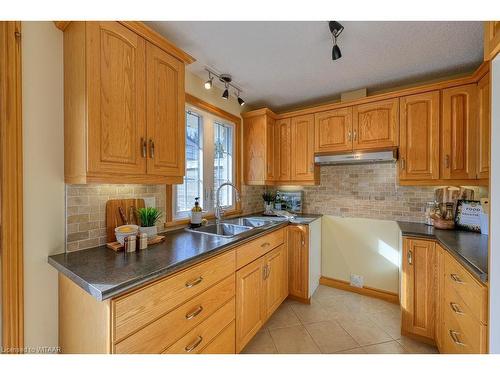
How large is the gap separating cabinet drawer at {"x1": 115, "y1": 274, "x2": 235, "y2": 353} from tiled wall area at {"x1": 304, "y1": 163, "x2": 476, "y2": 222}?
1869 millimetres

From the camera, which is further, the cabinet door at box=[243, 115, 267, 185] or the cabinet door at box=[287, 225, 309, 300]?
the cabinet door at box=[243, 115, 267, 185]

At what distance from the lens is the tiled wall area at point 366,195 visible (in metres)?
2.31

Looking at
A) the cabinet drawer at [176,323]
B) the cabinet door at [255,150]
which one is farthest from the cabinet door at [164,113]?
the cabinet door at [255,150]

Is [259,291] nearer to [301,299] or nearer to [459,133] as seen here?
[301,299]

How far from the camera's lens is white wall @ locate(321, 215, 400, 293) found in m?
2.41

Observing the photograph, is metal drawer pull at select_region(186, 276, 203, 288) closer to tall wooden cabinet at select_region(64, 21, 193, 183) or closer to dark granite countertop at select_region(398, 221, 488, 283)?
tall wooden cabinet at select_region(64, 21, 193, 183)

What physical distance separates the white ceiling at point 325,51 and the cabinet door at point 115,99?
1.39ft

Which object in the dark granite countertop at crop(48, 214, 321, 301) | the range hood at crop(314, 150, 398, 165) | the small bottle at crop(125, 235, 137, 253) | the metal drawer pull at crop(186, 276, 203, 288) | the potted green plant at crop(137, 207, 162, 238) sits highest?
the range hood at crop(314, 150, 398, 165)

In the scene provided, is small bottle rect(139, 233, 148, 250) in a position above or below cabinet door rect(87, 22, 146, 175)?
below

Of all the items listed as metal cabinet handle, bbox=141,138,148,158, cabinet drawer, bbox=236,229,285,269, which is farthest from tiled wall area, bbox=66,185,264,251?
cabinet drawer, bbox=236,229,285,269

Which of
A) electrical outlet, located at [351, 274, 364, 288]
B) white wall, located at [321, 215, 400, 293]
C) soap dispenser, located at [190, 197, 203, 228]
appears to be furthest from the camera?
electrical outlet, located at [351, 274, 364, 288]

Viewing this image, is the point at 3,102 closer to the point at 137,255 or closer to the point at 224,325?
the point at 137,255

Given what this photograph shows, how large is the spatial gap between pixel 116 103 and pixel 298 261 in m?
2.15

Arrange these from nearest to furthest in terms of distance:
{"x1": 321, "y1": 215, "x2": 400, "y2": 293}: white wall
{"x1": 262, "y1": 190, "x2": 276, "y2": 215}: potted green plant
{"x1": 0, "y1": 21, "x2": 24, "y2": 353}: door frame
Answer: {"x1": 0, "y1": 21, "x2": 24, "y2": 353}: door frame → {"x1": 321, "y1": 215, "x2": 400, "y2": 293}: white wall → {"x1": 262, "y1": 190, "x2": 276, "y2": 215}: potted green plant
